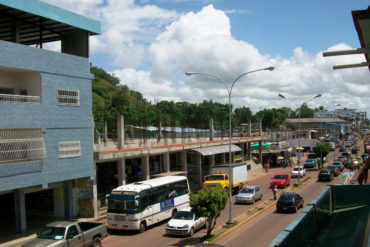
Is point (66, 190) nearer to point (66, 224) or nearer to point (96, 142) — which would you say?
point (96, 142)

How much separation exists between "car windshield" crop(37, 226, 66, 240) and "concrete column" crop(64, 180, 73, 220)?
8.19 metres

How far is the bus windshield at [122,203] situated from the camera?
2039 centimetres

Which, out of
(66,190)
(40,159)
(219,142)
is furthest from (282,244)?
(219,142)

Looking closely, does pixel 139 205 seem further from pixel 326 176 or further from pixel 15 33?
pixel 326 176

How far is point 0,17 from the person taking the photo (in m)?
21.7

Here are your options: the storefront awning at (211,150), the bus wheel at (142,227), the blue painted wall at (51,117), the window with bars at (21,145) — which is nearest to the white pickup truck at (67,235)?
the bus wheel at (142,227)

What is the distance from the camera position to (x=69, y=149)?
22500 millimetres

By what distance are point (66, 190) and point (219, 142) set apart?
69.8ft

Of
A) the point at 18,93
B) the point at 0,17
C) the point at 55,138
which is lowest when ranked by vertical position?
the point at 55,138

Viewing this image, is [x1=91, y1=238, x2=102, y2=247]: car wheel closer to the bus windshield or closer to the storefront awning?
the bus windshield

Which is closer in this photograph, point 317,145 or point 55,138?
point 55,138

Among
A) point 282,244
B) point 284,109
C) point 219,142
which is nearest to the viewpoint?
point 282,244

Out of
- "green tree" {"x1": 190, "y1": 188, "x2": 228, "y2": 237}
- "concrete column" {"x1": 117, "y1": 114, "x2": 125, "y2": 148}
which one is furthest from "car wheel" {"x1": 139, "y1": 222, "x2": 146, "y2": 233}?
"concrete column" {"x1": 117, "y1": 114, "x2": 125, "y2": 148}

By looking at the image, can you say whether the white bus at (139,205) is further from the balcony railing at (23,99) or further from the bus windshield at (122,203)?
the balcony railing at (23,99)
